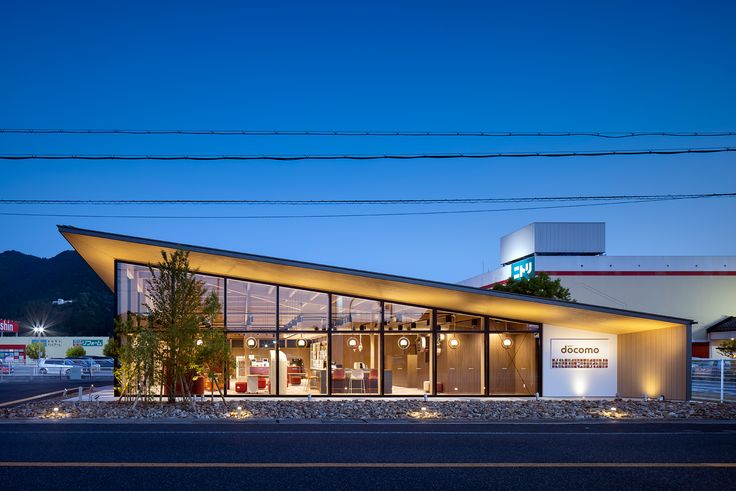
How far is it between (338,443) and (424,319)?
39.8 ft

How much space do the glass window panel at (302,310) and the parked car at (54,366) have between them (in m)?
25.3

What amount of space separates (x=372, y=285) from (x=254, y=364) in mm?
4831

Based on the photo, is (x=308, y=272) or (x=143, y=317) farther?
(x=143, y=317)

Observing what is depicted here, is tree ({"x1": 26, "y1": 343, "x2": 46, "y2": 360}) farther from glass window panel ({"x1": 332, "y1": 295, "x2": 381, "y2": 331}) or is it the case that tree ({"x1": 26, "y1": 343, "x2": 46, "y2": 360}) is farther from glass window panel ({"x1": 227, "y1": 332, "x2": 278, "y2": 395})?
glass window panel ({"x1": 332, "y1": 295, "x2": 381, "y2": 331})

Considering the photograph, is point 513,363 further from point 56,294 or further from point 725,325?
point 56,294

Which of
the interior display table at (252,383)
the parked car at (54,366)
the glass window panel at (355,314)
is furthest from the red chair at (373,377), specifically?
the parked car at (54,366)

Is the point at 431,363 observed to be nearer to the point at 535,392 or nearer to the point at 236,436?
the point at 535,392

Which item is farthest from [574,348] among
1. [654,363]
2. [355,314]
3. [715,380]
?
[355,314]

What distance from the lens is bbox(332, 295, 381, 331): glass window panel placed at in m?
23.3

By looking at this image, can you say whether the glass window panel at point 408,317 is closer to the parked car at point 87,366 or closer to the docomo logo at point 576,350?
the docomo logo at point 576,350

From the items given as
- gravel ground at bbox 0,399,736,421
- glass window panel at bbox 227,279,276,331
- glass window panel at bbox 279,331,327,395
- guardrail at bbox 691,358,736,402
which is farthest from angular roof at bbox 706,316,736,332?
glass window panel at bbox 227,279,276,331

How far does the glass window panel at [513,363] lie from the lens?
23516mm

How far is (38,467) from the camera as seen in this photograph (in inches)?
350

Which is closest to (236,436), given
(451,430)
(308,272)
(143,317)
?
(451,430)
